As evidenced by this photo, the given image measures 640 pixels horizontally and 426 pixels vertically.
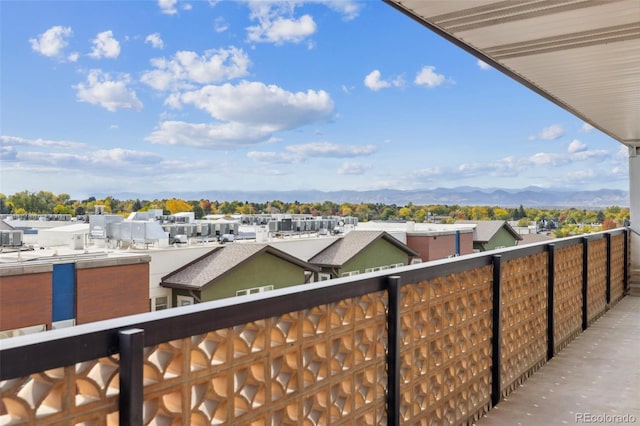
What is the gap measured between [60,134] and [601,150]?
260 ft

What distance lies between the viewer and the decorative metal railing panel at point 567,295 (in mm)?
4547

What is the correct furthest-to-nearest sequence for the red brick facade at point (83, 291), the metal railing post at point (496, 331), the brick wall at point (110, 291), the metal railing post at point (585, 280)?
the brick wall at point (110, 291) → the red brick facade at point (83, 291) → the metal railing post at point (585, 280) → the metal railing post at point (496, 331)

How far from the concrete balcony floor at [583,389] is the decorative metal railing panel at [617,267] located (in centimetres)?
196

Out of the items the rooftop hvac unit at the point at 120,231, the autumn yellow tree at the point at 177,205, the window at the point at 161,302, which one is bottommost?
the window at the point at 161,302

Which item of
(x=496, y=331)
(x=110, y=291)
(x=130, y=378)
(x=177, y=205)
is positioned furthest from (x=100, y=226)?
(x=130, y=378)

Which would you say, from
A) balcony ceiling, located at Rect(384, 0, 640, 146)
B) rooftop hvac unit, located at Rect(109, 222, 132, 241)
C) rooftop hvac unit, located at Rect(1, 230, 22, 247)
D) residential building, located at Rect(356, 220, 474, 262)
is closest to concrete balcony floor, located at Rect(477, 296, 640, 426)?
balcony ceiling, located at Rect(384, 0, 640, 146)

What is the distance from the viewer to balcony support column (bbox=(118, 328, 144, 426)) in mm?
1247

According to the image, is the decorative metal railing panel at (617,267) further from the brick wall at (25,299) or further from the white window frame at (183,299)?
the brick wall at (25,299)

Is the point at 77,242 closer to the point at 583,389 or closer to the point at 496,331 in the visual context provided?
the point at 496,331

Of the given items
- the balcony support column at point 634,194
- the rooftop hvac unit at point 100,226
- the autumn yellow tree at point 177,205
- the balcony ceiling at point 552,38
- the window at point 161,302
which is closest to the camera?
the balcony ceiling at point 552,38

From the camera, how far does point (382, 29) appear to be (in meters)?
88.1

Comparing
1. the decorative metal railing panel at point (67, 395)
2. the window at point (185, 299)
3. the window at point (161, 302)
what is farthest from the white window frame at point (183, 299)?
the decorative metal railing panel at point (67, 395)

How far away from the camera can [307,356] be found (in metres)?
1.85

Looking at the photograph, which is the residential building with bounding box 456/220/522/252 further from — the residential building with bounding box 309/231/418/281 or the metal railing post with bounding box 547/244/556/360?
the metal railing post with bounding box 547/244/556/360
